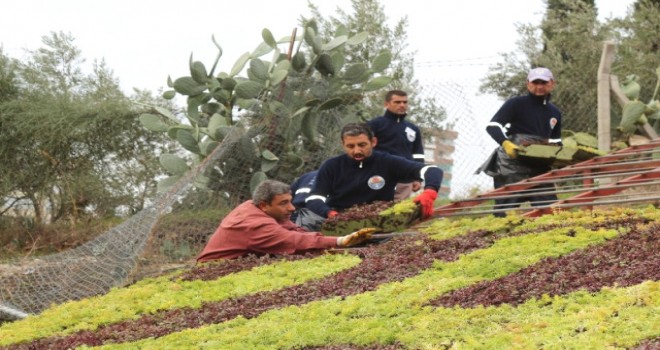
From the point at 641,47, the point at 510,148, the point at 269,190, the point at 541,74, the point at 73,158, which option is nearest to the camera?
the point at 269,190

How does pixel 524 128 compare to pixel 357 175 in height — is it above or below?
above

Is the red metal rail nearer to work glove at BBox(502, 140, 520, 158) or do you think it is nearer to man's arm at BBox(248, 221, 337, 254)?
work glove at BBox(502, 140, 520, 158)

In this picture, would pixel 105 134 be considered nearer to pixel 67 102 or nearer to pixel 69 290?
pixel 67 102

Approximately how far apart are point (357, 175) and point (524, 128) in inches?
103

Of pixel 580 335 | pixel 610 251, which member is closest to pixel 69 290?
pixel 610 251

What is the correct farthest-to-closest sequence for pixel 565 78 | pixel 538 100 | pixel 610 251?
pixel 565 78
pixel 538 100
pixel 610 251

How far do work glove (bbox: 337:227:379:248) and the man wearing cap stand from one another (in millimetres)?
2939

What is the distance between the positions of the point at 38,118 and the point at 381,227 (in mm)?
9042

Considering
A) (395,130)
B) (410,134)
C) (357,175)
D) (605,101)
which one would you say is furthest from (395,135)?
(605,101)

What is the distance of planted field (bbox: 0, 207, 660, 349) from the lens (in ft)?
23.3

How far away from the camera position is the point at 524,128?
1412 cm

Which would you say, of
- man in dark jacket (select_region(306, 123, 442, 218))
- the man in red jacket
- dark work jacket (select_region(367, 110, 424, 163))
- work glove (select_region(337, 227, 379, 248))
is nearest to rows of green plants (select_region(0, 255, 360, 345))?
work glove (select_region(337, 227, 379, 248))

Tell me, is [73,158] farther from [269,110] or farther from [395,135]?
[395,135]

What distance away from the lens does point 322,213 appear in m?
12.2
